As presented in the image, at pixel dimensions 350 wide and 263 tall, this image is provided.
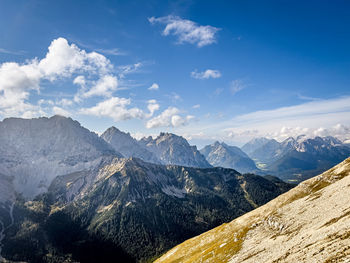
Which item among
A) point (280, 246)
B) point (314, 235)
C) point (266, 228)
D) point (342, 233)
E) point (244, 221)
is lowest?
point (244, 221)

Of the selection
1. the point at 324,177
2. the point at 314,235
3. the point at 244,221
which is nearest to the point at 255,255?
the point at 314,235

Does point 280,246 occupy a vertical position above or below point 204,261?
above

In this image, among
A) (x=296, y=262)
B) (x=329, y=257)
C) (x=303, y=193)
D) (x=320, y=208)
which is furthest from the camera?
(x=303, y=193)

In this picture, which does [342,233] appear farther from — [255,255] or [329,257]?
[255,255]

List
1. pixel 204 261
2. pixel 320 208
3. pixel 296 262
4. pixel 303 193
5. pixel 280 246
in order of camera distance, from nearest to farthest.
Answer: pixel 296 262
pixel 280 246
pixel 320 208
pixel 204 261
pixel 303 193

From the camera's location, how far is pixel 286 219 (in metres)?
93.7

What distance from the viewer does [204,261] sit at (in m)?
99.8

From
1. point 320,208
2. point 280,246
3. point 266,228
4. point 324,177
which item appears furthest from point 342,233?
point 324,177

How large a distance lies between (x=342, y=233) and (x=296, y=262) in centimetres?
1332

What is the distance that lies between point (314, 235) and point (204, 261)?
56015 mm

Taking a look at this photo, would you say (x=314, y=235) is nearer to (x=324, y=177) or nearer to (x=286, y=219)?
(x=286, y=219)

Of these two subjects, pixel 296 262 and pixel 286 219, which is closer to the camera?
pixel 296 262

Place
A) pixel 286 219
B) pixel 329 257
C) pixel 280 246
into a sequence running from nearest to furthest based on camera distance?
pixel 329 257, pixel 280 246, pixel 286 219

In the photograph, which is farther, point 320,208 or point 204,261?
point 204,261
